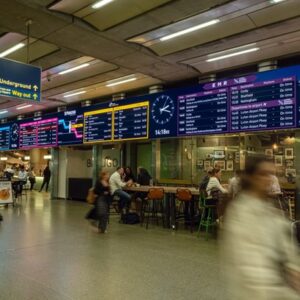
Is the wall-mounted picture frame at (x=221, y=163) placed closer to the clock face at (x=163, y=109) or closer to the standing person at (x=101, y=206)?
the clock face at (x=163, y=109)

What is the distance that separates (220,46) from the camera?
296 inches

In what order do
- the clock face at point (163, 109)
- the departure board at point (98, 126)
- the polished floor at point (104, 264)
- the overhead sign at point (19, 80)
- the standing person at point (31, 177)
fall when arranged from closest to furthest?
A: the polished floor at point (104, 264)
the overhead sign at point (19, 80)
the clock face at point (163, 109)
the departure board at point (98, 126)
the standing person at point (31, 177)

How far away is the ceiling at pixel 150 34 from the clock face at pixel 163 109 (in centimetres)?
66

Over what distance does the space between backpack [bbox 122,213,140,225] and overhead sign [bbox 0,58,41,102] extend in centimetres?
362

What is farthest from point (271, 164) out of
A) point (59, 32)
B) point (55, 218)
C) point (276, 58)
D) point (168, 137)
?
point (55, 218)

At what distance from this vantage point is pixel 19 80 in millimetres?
7293

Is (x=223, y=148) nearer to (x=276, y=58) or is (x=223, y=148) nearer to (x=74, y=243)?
(x=276, y=58)

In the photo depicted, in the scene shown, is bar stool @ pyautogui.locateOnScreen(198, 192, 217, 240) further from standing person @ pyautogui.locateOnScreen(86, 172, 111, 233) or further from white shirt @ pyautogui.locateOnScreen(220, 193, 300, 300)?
white shirt @ pyautogui.locateOnScreen(220, 193, 300, 300)

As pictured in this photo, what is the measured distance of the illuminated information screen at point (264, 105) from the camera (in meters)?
7.52

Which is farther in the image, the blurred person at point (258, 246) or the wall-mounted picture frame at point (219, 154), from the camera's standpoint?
the wall-mounted picture frame at point (219, 154)

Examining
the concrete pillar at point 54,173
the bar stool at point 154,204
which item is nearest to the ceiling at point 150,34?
the bar stool at point 154,204

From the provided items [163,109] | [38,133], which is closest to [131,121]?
[163,109]

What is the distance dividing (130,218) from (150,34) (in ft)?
14.8

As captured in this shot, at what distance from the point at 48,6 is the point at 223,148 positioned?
249 inches
